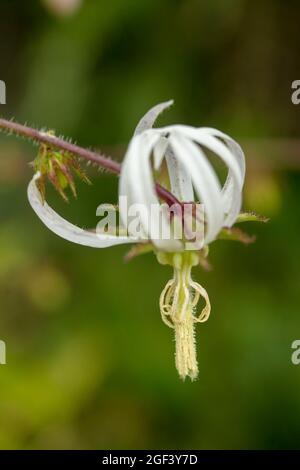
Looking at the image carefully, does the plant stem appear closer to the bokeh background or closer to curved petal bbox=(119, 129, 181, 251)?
curved petal bbox=(119, 129, 181, 251)

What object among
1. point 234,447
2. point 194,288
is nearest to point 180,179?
point 194,288

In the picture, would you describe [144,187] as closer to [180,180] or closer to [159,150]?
[159,150]

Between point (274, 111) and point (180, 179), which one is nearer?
point (180, 179)

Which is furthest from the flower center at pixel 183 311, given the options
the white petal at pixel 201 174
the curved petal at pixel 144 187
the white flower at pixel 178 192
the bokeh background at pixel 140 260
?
the bokeh background at pixel 140 260

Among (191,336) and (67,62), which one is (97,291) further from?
(191,336)

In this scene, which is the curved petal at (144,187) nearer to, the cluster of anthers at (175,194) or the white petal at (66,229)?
the cluster of anthers at (175,194)

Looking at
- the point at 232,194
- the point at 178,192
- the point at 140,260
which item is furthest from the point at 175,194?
the point at 140,260
